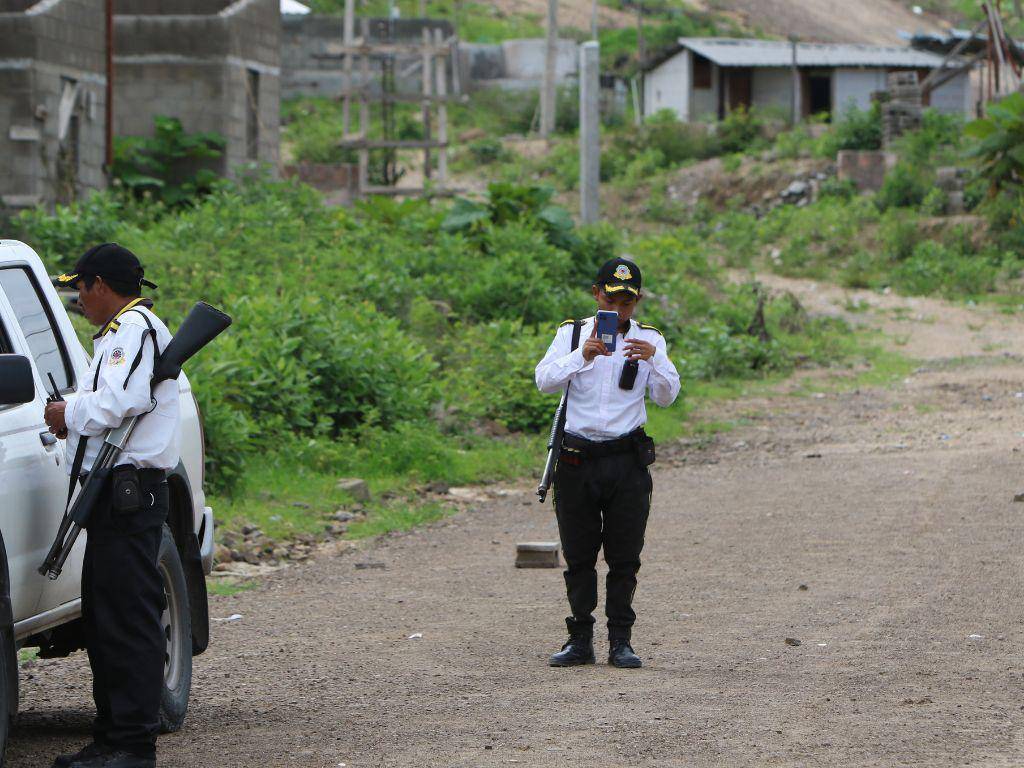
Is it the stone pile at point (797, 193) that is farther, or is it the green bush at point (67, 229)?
the stone pile at point (797, 193)

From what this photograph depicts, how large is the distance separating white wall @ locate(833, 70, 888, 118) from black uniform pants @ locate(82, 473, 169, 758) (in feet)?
147

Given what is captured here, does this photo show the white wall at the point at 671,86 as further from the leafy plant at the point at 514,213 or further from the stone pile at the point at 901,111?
the leafy plant at the point at 514,213

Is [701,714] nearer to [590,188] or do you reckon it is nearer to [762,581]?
[762,581]

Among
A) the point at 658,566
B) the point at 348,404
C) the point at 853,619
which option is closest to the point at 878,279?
the point at 348,404

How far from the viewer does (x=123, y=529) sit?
15.3 ft

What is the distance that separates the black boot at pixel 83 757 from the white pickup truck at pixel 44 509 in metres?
0.32

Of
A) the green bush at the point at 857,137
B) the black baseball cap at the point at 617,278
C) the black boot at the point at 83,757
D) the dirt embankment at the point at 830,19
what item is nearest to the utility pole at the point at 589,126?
the green bush at the point at 857,137

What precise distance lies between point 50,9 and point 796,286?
586 inches

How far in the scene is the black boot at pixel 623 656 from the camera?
21.0 ft

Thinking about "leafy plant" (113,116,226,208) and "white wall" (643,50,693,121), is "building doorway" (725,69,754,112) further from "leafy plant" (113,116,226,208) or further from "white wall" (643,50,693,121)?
"leafy plant" (113,116,226,208)

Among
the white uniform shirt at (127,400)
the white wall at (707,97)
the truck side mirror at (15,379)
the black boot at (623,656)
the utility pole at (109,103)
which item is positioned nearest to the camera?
the truck side mirror at (15,379)

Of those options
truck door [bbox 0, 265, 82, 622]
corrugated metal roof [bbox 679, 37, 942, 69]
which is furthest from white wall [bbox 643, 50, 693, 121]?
truck door [bbox 0, 265, 82, 622]

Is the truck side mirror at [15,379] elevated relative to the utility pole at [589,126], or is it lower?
lower

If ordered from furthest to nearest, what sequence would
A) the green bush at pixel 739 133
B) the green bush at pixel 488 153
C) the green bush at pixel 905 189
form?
the green bush at pixel 488 153 < the green bush at pixel 739 133 < the green bush at pixel 905 189
